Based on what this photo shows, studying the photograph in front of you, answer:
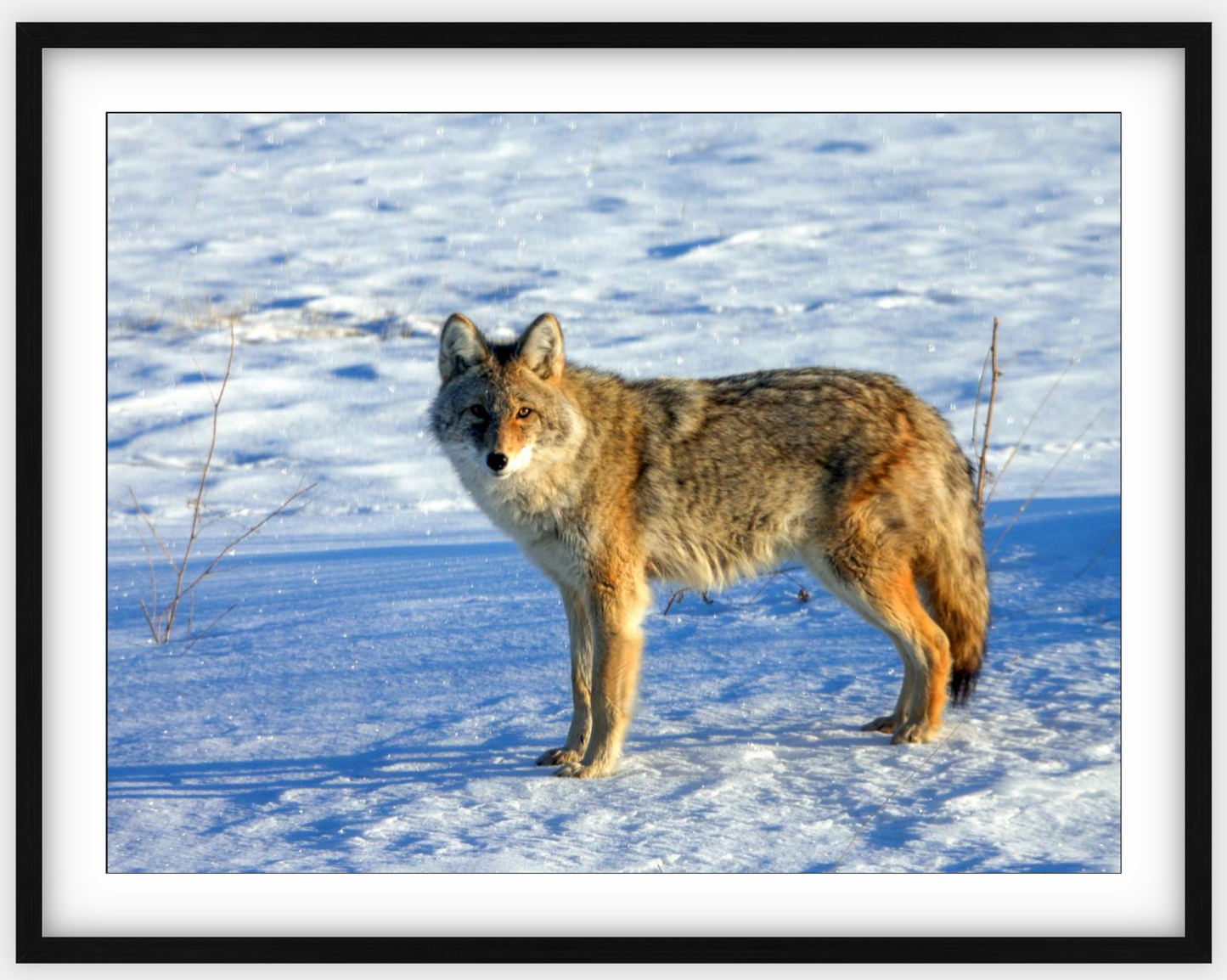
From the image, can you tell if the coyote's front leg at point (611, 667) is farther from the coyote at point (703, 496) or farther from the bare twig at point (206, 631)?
the bare twig at point (206, 631)

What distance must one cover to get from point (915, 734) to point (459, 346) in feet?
8.48

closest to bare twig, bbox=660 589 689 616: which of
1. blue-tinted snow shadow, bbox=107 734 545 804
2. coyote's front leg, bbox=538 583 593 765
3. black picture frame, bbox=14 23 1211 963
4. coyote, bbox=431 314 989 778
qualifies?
coyote, bbox=431 314 989 778

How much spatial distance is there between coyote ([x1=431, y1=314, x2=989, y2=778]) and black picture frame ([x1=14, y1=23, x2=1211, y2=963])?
3.53ft

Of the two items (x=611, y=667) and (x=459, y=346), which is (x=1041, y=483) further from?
(x=459, y=346)

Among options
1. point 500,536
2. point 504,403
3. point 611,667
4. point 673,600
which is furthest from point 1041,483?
point 504,403

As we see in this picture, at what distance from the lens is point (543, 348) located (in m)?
5.33

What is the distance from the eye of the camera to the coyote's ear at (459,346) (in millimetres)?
5270

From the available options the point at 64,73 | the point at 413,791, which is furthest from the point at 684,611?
the point at 64,73

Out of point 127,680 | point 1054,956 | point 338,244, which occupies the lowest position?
point 1054,956

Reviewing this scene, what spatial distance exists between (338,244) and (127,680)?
6296 mm

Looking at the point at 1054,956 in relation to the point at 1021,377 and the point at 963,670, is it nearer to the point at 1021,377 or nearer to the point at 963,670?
the point at 963,670

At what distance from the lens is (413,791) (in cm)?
484

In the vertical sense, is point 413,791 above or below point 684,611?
below

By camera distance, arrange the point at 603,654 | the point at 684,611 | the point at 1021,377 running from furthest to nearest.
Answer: the point at 1021,377
the point at 684,611
the point at 603,654
